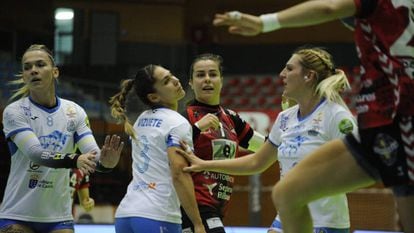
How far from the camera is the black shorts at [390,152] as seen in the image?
3.53 meters

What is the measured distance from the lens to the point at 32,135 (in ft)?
17.1

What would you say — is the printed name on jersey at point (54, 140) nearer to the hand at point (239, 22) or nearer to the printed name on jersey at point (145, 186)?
the printed name on jersey at point (145, 186)

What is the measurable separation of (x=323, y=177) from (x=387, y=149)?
31cm

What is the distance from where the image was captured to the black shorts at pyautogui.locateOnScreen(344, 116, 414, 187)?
3.53 m

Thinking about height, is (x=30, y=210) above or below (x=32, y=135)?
below

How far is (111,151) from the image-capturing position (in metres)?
4.95

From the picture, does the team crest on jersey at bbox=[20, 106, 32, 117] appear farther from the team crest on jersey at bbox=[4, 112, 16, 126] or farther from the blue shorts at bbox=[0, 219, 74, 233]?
the blue shorts at bbox=[0, 219, 74, 233]

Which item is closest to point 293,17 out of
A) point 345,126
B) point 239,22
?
point 239,22

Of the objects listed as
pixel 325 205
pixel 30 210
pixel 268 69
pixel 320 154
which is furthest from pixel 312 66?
pixel 268 69

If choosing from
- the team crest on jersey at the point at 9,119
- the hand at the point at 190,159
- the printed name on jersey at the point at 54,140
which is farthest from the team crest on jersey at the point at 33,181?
the hand at the point at 190,159

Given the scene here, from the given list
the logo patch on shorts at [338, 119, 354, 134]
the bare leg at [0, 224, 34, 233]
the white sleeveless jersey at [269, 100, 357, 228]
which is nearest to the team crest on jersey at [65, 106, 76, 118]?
the bare leg at [0, 224, 34, 233]

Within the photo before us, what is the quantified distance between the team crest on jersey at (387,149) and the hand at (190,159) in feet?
3.78

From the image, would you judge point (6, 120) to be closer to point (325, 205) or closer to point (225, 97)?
point (325, 205)

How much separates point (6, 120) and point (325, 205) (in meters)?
2.20
